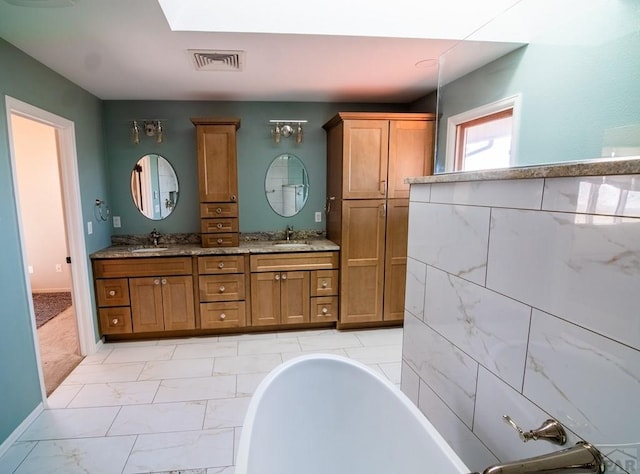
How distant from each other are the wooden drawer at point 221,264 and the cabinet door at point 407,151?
161 centimetres

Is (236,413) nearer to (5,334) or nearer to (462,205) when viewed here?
(5,334)

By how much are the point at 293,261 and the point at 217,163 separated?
1.22m

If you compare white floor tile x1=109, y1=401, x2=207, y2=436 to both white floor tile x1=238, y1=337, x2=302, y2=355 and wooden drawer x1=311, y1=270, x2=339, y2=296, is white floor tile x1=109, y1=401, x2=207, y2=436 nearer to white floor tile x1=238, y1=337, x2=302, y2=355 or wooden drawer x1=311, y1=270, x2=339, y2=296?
white floor tile x1=238, y1=337, x2=302, y2=355

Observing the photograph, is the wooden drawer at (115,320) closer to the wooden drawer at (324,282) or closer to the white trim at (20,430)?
the white trim at (20,430)

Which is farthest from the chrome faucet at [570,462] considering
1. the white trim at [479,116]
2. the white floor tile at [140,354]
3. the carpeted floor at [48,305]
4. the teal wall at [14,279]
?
the carpeted floor at [48,305]

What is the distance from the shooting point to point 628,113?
979 millimetres

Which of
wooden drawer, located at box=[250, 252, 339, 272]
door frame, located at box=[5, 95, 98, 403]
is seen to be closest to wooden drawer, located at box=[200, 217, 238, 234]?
wooden drawer, located at box=[250, 252, 339, 272]

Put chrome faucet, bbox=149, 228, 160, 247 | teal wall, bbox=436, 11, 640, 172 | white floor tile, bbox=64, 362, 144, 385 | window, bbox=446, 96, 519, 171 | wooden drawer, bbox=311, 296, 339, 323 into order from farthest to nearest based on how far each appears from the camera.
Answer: chrome faucet, bbox=149, 228, 160, 247
wooden drawer, bbox=311, 296, 339, 323
white floor tile, bbox=64, 362, 144, 385
window, bbox=446, 96, 519, 171
teal wall, bbox=436, 11, 640, 172

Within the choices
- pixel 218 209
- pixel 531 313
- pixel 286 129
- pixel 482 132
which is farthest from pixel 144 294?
pixel 482 132

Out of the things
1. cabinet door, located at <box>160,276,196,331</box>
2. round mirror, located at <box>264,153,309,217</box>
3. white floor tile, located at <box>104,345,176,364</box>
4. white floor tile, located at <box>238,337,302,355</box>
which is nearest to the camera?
white floor tile, located at <box>104,345,176,364</box>

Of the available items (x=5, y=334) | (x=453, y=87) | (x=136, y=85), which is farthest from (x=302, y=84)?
(x=5, y=334)

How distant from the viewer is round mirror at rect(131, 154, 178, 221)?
3.47 metres

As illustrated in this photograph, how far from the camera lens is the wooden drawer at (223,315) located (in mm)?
3154

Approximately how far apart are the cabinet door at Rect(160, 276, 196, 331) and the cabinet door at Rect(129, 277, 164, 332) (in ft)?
0.15
